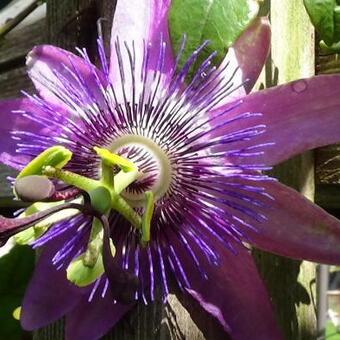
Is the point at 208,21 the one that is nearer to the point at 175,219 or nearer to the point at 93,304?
the point at 175,219

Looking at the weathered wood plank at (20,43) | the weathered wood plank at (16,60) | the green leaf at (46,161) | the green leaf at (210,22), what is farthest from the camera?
the weathered wood plank at (20,43)

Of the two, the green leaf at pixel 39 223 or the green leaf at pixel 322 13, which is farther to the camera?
the green leaf at pixel 322 13

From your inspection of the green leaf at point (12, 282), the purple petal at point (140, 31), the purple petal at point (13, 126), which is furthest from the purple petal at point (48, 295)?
the green leaf at point (12, 282)

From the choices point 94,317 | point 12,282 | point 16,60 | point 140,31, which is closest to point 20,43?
point 16,60

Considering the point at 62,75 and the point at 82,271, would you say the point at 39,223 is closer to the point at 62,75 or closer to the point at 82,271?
the point at 82,271

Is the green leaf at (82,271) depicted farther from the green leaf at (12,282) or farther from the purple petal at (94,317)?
the green leaf at (12,282)

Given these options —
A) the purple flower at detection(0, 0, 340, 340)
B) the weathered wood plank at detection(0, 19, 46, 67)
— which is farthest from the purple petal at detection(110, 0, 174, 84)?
the weathered wood plank at detection(0, 19, 46, 67)
